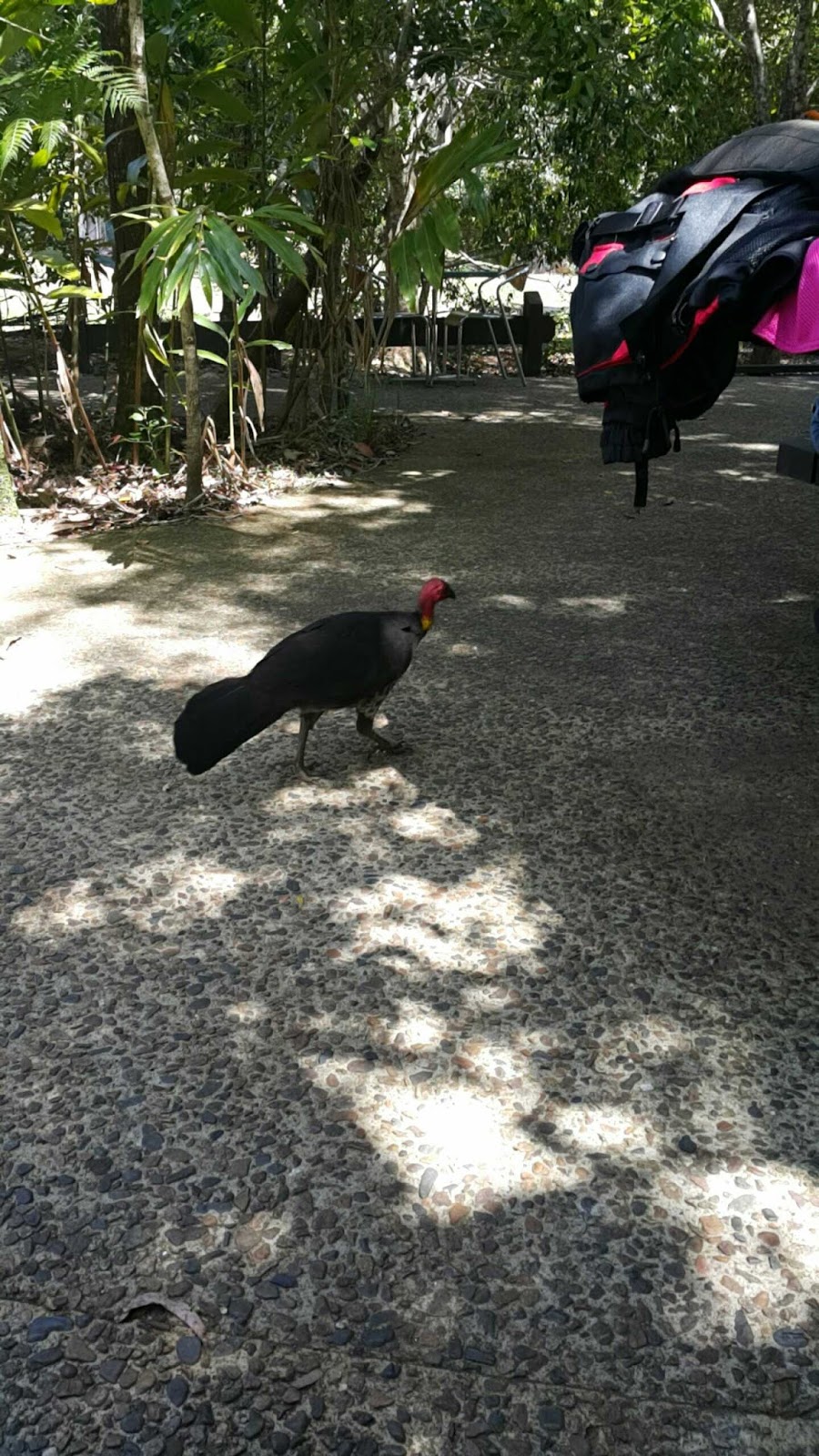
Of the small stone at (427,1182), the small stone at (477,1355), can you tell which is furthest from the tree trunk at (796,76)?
the small stone at (477,1355)

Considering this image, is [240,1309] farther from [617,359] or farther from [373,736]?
[617,359]

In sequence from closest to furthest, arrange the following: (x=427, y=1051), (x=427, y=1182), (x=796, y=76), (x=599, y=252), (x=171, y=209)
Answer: (x=427, y=1182), (x=427, y=1051), (x=599, y=252), (x=171, y=209), (x=796, y=76)

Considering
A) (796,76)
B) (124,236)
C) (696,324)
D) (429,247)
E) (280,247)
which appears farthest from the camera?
(796,76)

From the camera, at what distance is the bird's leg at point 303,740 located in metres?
3.88

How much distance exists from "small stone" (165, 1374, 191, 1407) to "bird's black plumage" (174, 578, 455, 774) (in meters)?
1.76

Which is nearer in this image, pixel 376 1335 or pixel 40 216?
pixel 376 1335

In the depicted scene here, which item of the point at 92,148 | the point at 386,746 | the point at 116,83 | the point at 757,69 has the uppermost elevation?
the point at 757,69

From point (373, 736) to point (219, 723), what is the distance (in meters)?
0.64

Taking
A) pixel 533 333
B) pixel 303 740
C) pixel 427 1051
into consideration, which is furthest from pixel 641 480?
pixel 533 333

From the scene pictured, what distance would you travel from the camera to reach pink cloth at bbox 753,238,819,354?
2598mm

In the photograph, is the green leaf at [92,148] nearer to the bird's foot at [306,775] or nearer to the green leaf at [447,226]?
the green leaf at [447,226]

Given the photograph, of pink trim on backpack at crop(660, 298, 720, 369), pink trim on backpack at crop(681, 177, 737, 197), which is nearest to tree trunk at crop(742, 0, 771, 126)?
pink trim on backpack at crop(681, 177, 737, 197)

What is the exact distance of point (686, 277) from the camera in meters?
2.87

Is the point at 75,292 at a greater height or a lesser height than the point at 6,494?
greater
